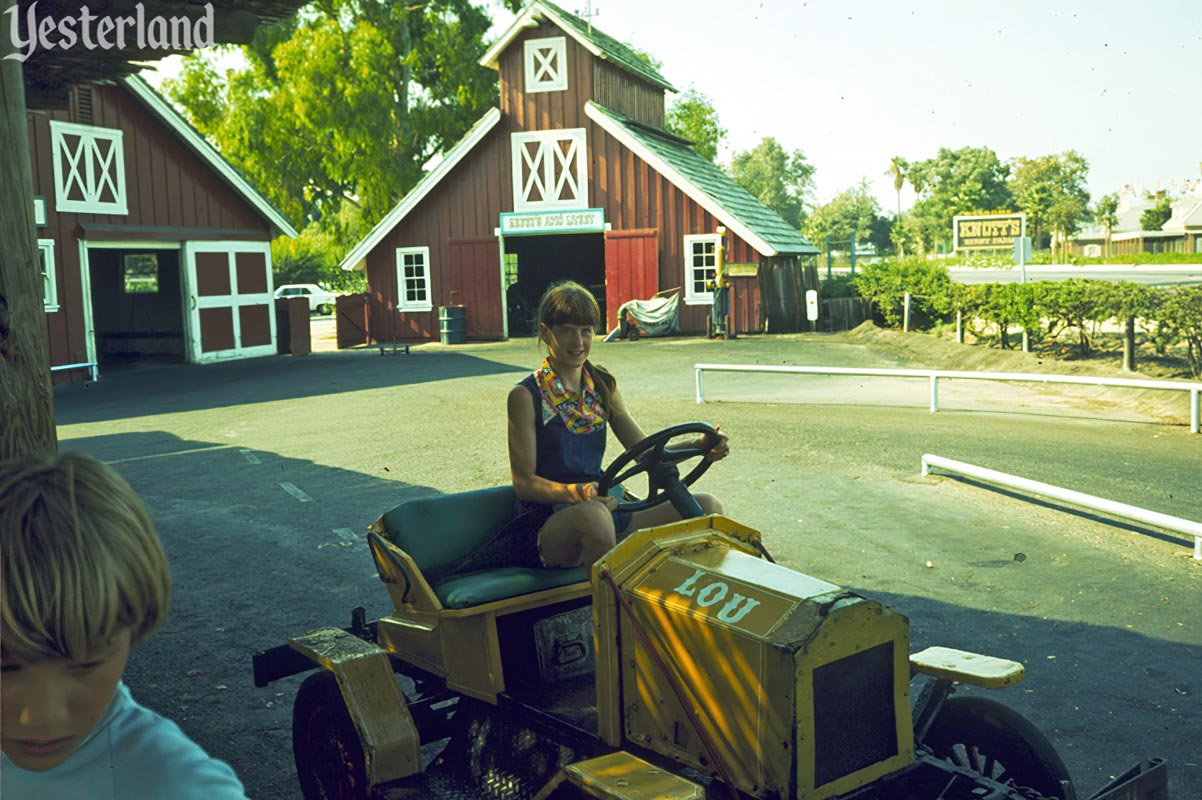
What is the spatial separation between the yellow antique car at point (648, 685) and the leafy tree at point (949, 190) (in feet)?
402

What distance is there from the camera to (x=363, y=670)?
3.97 metres

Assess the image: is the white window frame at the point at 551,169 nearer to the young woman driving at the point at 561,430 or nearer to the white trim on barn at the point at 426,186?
the white trim on barn at the point at 426,186

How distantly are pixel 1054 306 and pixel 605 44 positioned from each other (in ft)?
51.2

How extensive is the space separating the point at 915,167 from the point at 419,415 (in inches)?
5489

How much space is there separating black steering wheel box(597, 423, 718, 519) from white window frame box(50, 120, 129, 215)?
21270 mm

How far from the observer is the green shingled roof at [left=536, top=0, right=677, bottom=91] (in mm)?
28828

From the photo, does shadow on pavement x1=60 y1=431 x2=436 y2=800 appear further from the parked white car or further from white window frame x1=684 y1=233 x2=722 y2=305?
the parked white car

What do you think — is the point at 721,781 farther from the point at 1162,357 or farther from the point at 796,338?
the point at 796,338

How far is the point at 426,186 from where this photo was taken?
2973cm

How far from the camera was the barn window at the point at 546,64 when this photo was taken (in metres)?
29.0

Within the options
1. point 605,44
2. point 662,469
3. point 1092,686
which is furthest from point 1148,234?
point 662,469

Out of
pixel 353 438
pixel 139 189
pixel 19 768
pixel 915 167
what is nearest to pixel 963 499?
pixel 353 438

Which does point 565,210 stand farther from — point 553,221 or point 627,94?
point 627,94

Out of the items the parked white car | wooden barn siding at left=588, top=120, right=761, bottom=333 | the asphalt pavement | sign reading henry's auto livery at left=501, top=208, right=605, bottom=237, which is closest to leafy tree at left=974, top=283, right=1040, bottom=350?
the asphalt pavement
